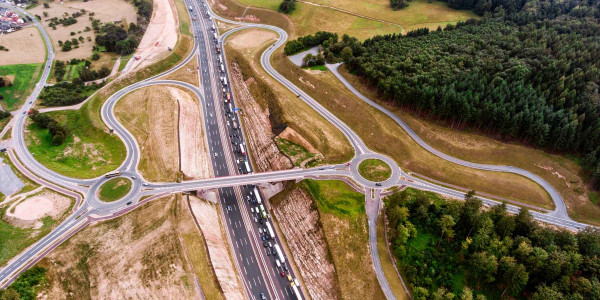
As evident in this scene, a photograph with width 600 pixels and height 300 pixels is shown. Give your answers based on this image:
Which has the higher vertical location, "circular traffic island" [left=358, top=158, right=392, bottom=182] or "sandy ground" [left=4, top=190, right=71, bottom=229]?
"circular traffic island" [left=358, top=158, right=392, bottom=182]

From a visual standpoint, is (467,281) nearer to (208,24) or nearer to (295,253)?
(295,253)

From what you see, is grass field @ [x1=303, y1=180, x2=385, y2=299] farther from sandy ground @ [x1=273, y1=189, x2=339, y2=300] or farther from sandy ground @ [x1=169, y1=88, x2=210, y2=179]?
sandy ground @ [x1=169, y1=88, x2=210, y2=179]

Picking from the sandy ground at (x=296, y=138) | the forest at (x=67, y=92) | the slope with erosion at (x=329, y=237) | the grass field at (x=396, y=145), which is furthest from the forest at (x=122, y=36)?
the slope with erosion at (x=329, y=237)

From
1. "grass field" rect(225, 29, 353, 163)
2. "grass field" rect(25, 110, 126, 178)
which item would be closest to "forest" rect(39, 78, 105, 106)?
"grass field" rect(25, 110, 126, 178)

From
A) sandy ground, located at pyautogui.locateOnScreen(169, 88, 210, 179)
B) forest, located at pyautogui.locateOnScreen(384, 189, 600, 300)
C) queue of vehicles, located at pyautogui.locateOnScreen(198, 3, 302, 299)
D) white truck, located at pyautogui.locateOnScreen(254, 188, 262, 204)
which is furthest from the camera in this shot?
sandy ground, located at pyautogui.locateOnScreen(169, 88, 210, 179)

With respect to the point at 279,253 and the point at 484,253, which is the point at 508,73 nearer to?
the point at 484,253

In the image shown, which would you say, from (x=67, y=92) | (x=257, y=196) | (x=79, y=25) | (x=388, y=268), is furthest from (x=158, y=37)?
(x=388, y=268)

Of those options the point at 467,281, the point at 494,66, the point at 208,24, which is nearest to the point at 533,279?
the point at 467,281
